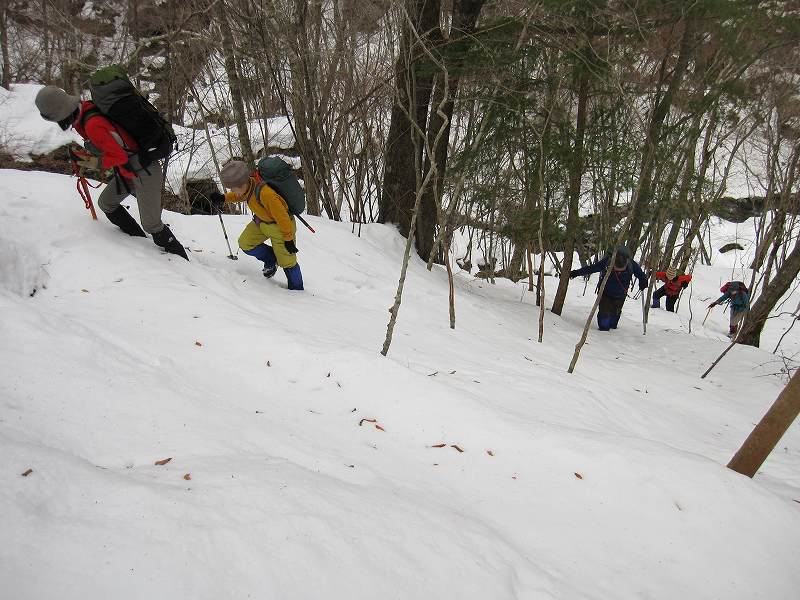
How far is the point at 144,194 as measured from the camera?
4293 mm

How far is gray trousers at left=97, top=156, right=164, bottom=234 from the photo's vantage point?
4227 mm

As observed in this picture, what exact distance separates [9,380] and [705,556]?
129 inches

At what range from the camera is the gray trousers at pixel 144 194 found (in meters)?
4.23

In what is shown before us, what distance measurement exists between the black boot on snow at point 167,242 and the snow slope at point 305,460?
139 millimetres

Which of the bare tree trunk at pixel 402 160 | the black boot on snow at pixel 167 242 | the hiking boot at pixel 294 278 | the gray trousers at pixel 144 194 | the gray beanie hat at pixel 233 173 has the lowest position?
the hiking boot at pixel 294 278

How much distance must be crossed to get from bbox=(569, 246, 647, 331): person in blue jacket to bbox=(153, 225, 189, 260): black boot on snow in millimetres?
6197

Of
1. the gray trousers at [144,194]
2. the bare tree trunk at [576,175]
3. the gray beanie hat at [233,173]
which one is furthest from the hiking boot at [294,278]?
the bare tree trunk at [576,175]

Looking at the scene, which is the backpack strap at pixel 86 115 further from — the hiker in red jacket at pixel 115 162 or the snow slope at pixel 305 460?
the snow slope at pixel 305 460

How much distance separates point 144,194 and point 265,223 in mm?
1136

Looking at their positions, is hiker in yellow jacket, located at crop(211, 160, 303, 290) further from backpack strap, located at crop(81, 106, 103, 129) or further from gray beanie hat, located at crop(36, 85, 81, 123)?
gray beanie hat, located at crop(36, 85, 81, 123)

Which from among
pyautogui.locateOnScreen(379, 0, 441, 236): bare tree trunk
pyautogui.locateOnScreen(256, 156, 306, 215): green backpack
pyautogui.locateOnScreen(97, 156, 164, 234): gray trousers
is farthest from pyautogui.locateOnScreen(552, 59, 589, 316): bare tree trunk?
pyautogui.locateOnScreen(97, 156, 164, 234): gray trousers

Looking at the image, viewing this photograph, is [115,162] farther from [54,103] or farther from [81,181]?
[81,181]

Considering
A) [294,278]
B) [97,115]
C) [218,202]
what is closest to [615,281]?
[294,278]

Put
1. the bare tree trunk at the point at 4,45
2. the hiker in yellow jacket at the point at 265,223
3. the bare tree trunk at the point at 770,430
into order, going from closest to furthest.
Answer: the bare tree trunk at the point at 770,430
the hiker in yellow jacket at the point at 265,223
the bare tree trunk at the point at 4,45
